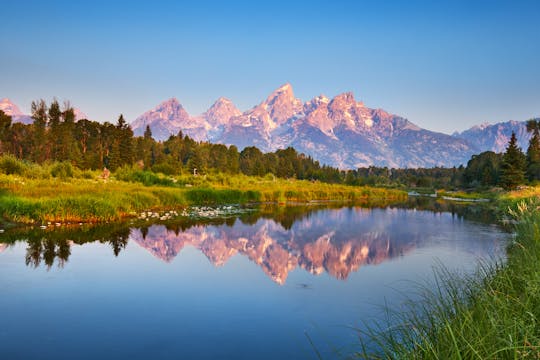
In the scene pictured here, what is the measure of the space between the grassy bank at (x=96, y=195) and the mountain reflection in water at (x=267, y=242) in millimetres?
2295

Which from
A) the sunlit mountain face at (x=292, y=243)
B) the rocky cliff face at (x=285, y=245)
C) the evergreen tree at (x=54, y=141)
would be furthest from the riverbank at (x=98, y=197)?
the evergreen tree at (x=54, y=141)

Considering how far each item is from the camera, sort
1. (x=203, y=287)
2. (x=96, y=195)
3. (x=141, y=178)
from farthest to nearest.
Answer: (x=141, y=178), (x=96, y=195), (x=203, y=287)

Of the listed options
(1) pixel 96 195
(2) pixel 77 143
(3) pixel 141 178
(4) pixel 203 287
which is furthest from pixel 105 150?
(4) pixel 203 287

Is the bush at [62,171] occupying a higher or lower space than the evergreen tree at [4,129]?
lower

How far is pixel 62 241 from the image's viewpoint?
676 inches

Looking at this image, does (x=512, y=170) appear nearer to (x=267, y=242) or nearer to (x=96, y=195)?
(x=267, y=242)

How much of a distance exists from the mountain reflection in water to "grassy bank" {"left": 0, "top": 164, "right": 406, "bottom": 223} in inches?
90.3

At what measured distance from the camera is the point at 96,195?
24.9 m

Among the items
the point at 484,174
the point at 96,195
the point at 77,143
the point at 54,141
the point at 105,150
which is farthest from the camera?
the point at 105,150

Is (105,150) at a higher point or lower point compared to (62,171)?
higher

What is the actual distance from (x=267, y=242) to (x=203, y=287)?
8.10m

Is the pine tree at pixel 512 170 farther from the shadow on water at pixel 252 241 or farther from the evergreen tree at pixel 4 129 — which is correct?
the evergreen tree at pixel 4 129

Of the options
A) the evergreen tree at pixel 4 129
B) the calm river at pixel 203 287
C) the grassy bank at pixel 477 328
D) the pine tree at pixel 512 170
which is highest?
the evergreen tree at pixel 4 129

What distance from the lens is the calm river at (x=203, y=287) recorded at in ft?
25.7
